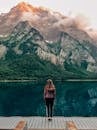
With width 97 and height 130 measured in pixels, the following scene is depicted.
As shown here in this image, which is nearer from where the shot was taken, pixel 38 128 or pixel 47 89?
pixel 38 128

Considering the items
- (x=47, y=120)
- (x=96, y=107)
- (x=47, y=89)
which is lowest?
(x=96, y=107)

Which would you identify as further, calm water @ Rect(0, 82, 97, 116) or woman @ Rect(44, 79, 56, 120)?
calm water @ Rect(0, 82, 97, 116)

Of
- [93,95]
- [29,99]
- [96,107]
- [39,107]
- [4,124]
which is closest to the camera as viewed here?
[4,124]

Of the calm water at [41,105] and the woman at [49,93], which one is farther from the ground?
the woman at [49,93]

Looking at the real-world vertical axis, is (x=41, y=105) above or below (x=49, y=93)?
below

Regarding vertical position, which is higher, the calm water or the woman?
the woman

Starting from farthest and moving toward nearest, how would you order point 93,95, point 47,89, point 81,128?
point 93,95, point 47,89, point 81,128

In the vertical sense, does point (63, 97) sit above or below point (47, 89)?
below

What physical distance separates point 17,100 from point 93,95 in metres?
32.8

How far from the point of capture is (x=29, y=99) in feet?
369

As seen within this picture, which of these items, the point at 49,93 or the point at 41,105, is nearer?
the point at 49,93

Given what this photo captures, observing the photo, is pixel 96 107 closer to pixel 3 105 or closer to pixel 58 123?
pixel 3 105

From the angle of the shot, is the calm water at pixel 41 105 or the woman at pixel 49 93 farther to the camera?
the calm water at pixel 41 105

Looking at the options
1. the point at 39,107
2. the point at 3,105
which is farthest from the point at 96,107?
the point at 3,105
